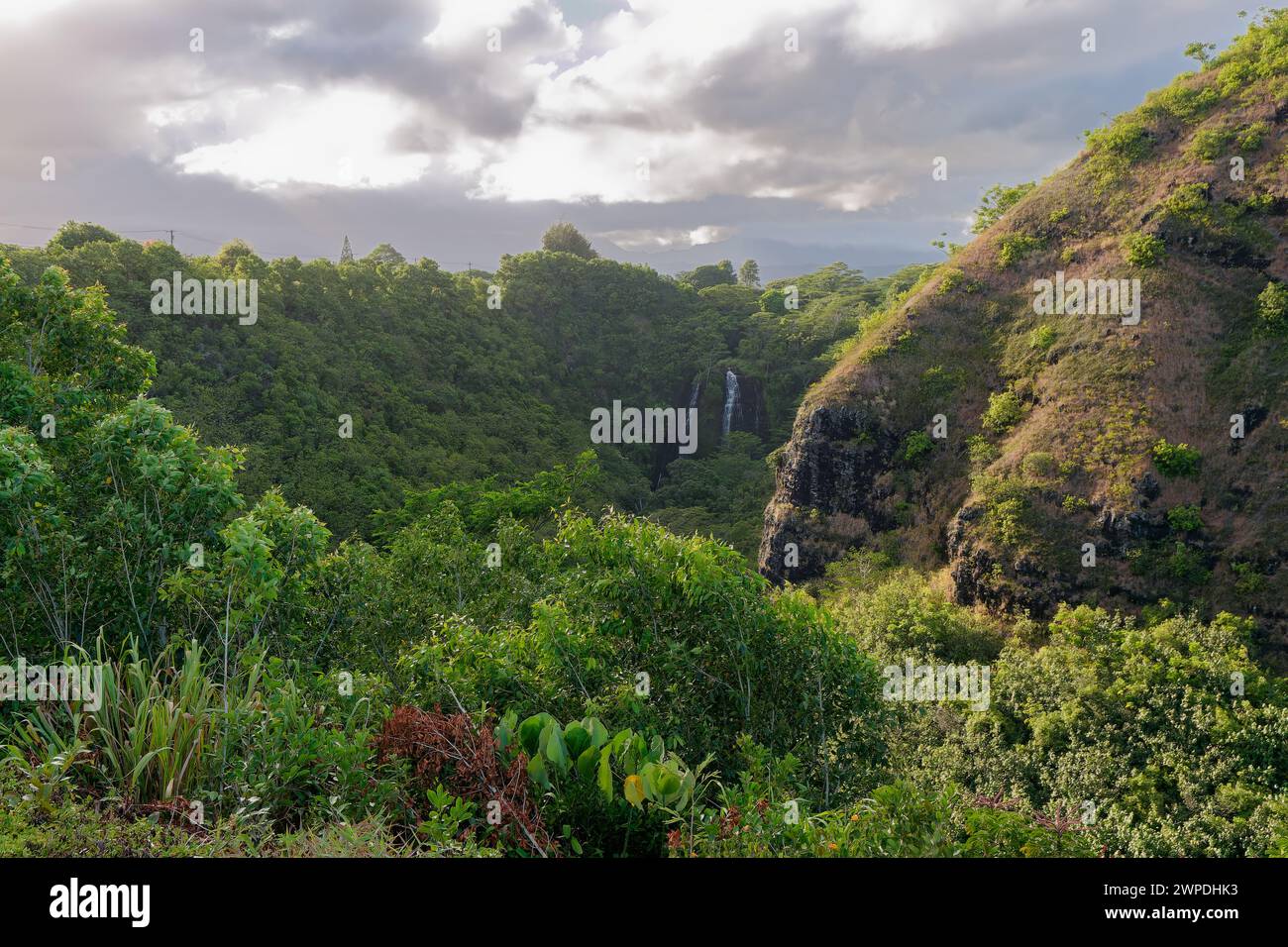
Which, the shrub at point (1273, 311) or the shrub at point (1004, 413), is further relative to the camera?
the shrub at point (1004, 413)

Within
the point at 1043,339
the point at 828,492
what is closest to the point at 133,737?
the point at 828,492

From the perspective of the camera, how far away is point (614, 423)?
203ft

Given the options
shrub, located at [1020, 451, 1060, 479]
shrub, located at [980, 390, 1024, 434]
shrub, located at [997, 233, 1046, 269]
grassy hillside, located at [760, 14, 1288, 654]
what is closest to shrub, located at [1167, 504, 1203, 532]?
grassy hillside, located at [760, 14, 1288, 654]

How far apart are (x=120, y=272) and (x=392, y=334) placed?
16.3 meters

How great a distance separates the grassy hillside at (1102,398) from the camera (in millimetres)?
23328

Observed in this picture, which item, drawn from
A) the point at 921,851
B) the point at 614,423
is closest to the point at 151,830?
the point at 921,851

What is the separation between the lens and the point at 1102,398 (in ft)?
87.8

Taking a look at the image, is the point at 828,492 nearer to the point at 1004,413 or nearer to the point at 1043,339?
the point at 1004,413

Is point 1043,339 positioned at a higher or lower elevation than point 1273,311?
lower

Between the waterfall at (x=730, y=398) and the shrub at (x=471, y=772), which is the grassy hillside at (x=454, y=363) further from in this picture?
the shrub at (x=471, y=772)

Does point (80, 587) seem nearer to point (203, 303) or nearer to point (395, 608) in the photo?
point (395, 608)

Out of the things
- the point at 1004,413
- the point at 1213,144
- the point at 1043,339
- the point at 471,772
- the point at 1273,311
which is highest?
the point at 1213,144

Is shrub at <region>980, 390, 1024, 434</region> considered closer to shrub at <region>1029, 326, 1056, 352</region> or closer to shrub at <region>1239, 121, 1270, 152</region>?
shrub at <region>1029, 326, 1056, 352</region>

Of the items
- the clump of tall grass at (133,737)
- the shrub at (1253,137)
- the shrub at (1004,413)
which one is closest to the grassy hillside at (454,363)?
the shrub at (1004,413)
